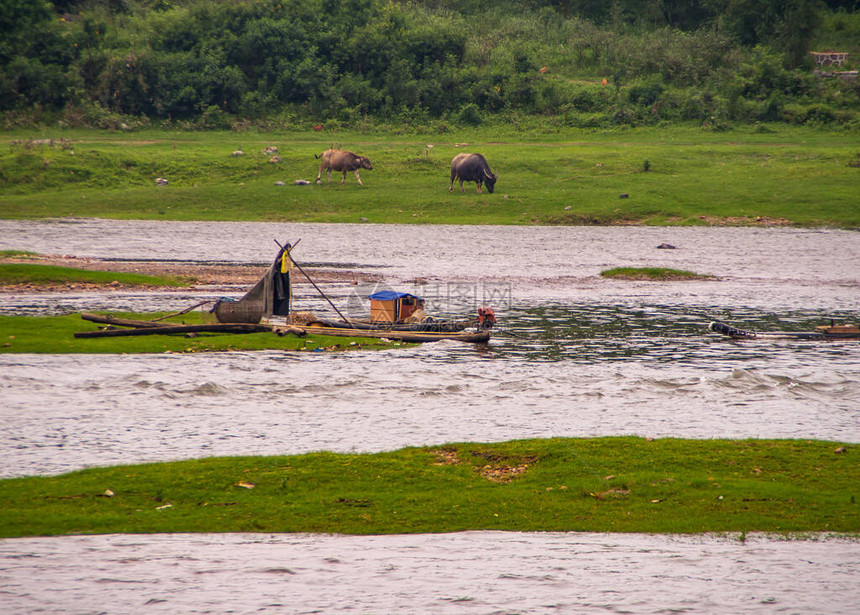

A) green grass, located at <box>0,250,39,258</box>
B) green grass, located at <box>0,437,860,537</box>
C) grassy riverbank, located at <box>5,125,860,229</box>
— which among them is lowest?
green grass, located at <box>0,437,860,537</box>

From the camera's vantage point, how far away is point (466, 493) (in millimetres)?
12883

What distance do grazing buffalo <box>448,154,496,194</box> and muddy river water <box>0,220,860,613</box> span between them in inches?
445

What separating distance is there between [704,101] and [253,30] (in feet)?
110

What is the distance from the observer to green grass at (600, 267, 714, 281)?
35.4 metres

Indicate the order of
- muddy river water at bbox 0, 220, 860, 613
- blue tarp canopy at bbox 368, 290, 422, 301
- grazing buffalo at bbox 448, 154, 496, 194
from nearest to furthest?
muddy river water at bbox 0, 220, 860, 613
blue tarp canopy at bbox 368, 290, 422, 301
grazing buffalo at bbox 448, 154, 496, 194

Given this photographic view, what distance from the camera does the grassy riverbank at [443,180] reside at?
47.4 m

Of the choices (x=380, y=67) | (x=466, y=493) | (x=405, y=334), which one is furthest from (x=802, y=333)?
(x=380, y=67)

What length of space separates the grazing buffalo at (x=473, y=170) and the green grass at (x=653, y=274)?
15507 millimetres

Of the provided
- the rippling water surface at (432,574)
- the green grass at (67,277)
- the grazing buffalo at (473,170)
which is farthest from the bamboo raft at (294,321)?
the grazing buffalo at (473,170)

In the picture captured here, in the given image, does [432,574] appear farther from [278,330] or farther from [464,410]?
[278,330]

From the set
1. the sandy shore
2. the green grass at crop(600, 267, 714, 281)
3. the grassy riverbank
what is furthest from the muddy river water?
the grassy riverbank

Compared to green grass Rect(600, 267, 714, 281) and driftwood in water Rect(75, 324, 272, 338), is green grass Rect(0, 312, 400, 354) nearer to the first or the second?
driftwood in water Rect(75, 324, 272, 338)

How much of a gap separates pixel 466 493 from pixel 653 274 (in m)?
24.5

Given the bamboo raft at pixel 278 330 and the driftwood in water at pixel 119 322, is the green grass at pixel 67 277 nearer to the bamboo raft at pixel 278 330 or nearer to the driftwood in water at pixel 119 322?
the bamboo raft at pixel 278 330
